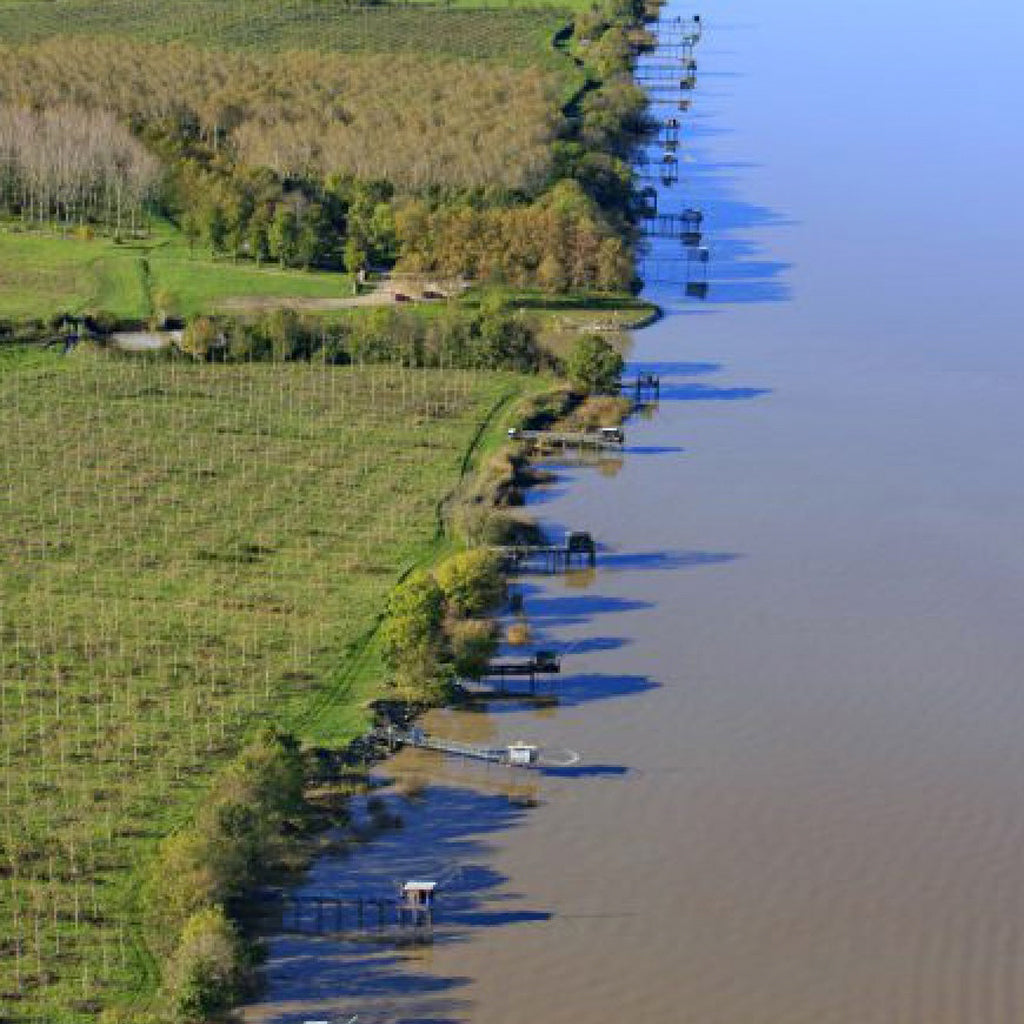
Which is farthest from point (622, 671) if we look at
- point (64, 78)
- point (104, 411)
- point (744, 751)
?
point (64, 78)

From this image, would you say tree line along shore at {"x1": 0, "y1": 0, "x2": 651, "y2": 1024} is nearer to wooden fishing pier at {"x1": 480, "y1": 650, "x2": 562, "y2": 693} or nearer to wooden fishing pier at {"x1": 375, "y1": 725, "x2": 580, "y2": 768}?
wooden fishing pier at {"x1": 480, "y1": 650, "x2": 562, "y2": 693}

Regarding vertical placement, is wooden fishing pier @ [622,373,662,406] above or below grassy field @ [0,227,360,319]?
below

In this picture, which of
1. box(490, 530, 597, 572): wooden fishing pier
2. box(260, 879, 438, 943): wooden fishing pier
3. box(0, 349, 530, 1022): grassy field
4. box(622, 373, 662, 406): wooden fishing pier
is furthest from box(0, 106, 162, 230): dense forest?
box(260, 879, 438, 943): wooden fishing pier

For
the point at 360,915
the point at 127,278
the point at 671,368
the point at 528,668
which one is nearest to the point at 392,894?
the point at 360,915

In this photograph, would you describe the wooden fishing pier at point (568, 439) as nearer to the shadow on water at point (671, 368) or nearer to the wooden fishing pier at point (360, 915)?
the shadow on water at point (671, 368)

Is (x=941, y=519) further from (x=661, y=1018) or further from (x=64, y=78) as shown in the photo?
(x=64, y=78)

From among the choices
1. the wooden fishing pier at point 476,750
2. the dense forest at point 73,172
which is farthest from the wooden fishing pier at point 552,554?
the dense forest at point 73,172
